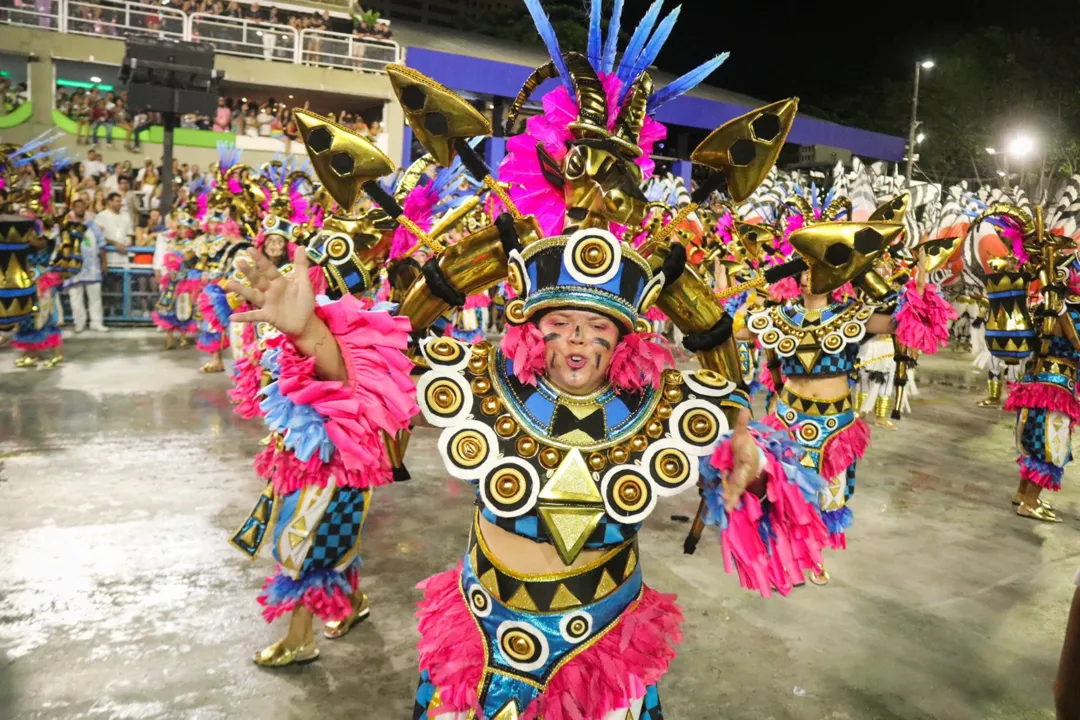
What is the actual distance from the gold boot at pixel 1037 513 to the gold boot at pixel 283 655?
5.17 m

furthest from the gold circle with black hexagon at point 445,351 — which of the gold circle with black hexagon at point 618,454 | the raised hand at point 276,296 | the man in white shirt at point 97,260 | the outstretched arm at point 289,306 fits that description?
the man in white shirt at point 97,260

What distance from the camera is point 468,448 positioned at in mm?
2014

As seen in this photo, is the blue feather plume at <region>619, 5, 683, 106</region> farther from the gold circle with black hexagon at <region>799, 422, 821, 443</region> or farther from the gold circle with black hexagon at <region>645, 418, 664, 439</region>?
the gold circle with black hexagon at <region>799, 422, 821, 443</region>

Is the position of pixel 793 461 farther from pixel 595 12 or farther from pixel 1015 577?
pixel 1015 577

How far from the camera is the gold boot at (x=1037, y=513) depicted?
5875 millimetres

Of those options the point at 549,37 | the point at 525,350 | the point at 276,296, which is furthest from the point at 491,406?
the point at 549,37

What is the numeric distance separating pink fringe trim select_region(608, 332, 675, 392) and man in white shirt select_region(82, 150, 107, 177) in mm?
13895

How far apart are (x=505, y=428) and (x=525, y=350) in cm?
20

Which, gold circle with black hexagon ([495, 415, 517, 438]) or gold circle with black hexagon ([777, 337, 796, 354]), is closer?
gold circle with black hexagon ([495, 415, 517, 438])

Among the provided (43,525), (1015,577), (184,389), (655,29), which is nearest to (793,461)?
(655,29)

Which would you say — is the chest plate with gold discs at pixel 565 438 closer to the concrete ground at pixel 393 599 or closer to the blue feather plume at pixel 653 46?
the blue feather plume at pixel 653 46

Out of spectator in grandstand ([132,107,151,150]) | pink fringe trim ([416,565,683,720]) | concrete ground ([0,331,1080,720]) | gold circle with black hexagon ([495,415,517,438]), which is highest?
spectator in grandstand ([132,107,151,150])

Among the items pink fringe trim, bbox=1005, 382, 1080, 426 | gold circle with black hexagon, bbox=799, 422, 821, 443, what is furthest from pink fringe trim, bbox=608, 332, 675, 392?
pink fringe trim, bbox=1005, 382, 1080, 426

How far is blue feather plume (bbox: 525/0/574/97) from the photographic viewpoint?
2.09m
